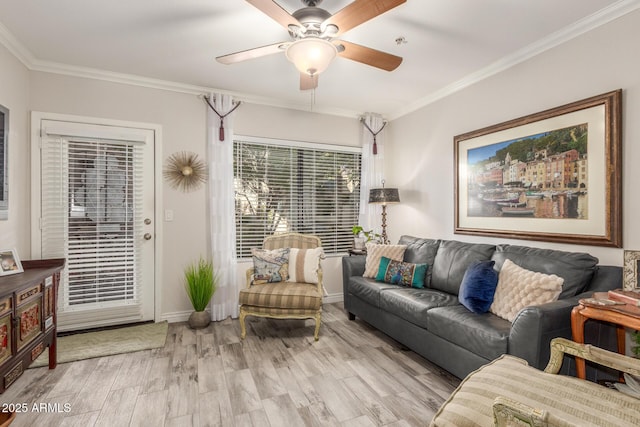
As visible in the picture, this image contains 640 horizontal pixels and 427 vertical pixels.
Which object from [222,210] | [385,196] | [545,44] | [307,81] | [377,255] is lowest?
[377,255]

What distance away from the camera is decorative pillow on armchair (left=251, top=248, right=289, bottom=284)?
3.34m

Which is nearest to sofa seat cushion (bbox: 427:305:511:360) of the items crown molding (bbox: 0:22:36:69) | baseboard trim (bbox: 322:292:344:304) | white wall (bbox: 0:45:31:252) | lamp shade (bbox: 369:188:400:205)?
lamp shade (bbox: 369:188:400:205)

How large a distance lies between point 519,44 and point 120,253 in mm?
4256

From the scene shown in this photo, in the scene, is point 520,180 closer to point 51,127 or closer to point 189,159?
point 189,159

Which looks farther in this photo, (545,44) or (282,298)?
(282,298)

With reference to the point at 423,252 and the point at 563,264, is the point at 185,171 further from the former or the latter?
the point at 563,264

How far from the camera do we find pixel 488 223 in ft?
10.5

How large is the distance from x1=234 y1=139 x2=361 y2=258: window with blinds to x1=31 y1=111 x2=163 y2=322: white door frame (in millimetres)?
848

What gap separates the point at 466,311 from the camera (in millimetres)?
2367

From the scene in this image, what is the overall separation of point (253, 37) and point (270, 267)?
2.13 metres

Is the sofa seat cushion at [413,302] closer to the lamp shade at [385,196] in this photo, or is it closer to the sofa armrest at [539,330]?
the sofa armrest at [539,330]

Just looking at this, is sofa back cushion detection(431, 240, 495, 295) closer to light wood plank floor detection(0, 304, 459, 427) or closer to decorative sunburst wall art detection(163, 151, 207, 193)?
light wood plank floor detection(0, 304, 459, 427)

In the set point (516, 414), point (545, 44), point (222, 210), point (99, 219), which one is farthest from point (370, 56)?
point (99, 219)

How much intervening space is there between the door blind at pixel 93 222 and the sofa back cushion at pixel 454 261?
311 centimetres
